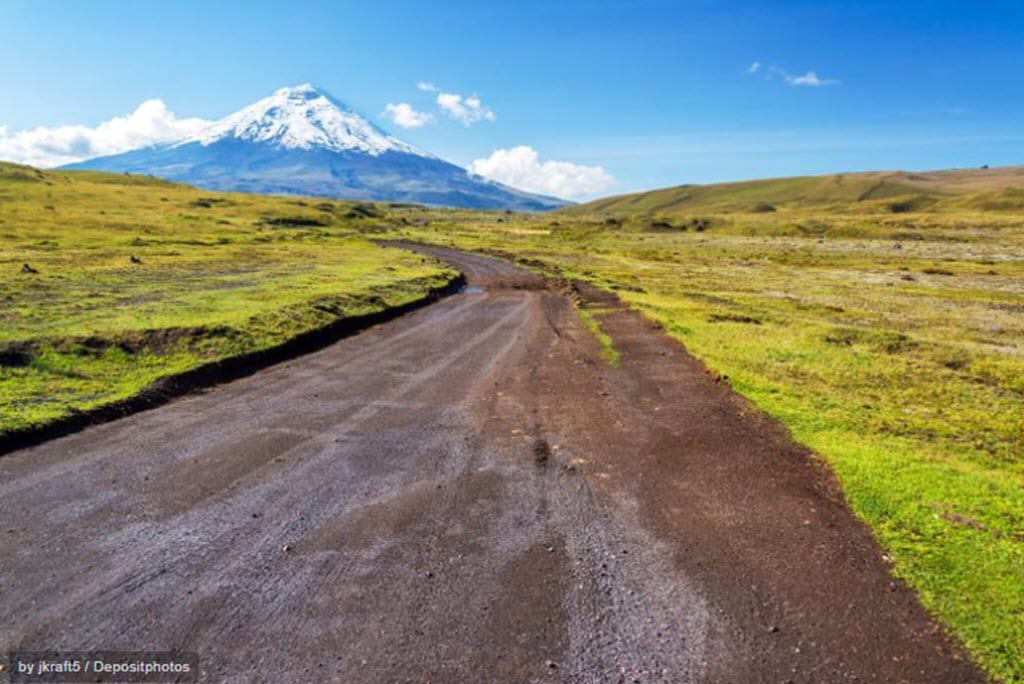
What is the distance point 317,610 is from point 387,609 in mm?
994

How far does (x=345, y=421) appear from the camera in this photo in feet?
56.2

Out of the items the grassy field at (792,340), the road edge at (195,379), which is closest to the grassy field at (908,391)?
the grassy field at (792,340)

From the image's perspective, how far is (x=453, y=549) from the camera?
1056 centimetres

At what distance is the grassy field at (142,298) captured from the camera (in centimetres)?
1933

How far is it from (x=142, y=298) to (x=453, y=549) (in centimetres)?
3022

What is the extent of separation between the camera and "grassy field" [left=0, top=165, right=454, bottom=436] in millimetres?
19328

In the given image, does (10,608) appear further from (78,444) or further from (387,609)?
(78,444)

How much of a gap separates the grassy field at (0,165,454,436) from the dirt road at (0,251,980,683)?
13.4ft

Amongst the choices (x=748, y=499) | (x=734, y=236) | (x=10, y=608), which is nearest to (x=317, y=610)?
(x=10, y=608)

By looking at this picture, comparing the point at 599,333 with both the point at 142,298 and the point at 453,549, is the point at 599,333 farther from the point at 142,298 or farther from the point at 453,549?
the point at 142,298

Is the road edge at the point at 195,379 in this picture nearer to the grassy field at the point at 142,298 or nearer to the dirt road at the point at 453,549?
the grassy field at the point at 142,298

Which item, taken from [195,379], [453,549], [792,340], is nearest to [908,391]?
[792,340]

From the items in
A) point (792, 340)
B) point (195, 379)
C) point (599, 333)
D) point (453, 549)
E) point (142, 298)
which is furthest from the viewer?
point (142, 298)

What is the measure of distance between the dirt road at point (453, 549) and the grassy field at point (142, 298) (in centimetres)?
407
